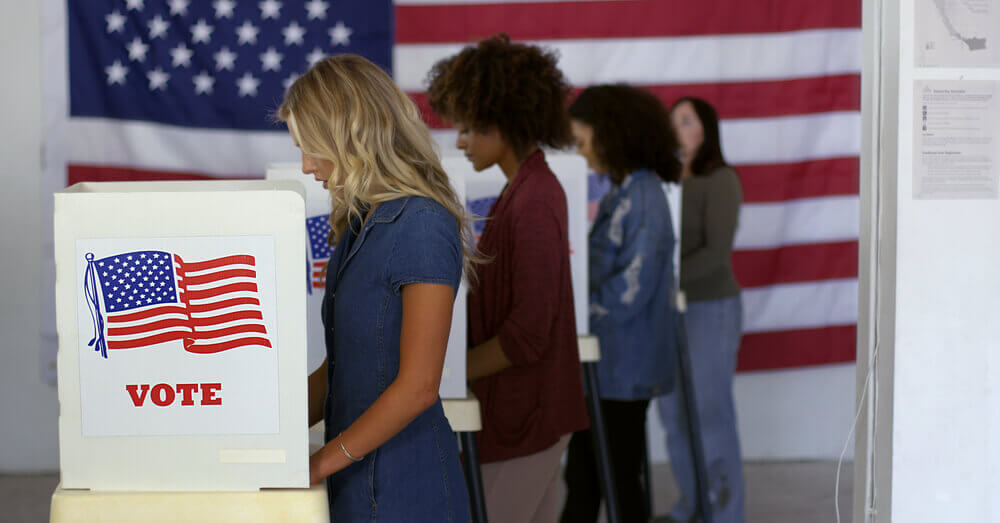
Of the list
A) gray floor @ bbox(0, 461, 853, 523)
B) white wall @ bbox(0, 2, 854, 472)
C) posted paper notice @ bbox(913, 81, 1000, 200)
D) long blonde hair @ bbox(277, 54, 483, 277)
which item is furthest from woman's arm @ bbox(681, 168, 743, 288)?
long blonde hair @ bbox(277, 54, 483, 277)

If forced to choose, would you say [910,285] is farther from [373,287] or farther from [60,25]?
[60,25]

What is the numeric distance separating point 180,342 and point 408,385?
257 millimetres

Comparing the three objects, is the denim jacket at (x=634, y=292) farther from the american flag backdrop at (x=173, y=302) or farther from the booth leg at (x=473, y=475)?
the american flag backdrop at (x=173, y=302)

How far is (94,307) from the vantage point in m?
1.12

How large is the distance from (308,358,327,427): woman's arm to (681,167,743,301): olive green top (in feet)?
A: 6.15

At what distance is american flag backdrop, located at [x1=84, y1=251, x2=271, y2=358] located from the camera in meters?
1.11

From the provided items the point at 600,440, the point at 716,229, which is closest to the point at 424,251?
the point at 600,440

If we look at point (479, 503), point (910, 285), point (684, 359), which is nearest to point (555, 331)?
point (479, 503)

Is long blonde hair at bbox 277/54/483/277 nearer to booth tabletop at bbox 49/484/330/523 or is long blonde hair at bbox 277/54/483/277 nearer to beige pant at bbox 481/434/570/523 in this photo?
booth tabletop at bbox 49/484/330/523

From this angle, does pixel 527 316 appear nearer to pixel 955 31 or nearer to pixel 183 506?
pixel 183 506

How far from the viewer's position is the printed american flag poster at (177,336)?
1.11 m

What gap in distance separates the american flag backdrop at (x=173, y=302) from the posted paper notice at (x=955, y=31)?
126cm

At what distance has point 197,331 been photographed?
3.70 ft

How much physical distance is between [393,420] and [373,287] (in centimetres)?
16
